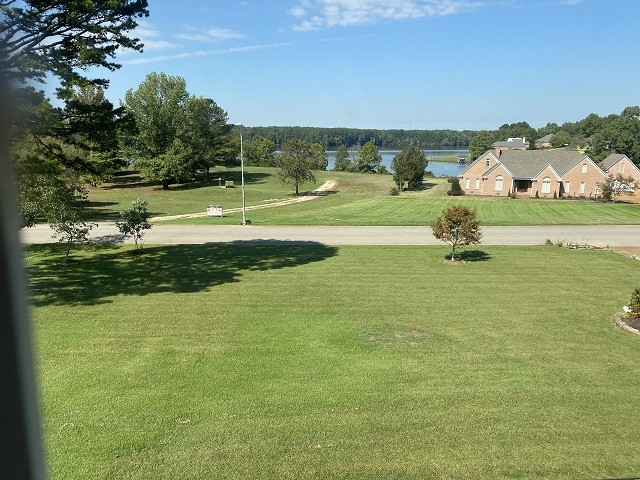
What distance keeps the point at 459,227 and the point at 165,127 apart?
132ft

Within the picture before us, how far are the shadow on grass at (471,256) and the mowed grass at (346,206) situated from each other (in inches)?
320

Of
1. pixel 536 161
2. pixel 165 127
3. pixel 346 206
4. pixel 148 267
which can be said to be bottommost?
pixel 148 267

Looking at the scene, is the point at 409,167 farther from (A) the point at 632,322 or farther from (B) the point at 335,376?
(B) the point at 335,376

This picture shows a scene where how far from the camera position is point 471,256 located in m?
19.6

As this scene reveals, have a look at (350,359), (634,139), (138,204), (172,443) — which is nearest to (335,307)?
(350,359)

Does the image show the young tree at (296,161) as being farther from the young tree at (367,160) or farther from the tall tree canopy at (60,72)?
the young tree at (367,160)

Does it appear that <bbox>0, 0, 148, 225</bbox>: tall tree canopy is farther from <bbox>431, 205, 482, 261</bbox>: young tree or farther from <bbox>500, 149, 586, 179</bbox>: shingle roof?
<bbox>500, 149, 586, 179</bbox>: shingle roof

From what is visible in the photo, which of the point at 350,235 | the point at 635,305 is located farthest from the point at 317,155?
the point at 635,305

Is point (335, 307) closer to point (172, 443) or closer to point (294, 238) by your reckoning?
point (172, 443)

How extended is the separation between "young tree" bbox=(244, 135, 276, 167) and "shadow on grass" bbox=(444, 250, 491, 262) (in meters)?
73.5

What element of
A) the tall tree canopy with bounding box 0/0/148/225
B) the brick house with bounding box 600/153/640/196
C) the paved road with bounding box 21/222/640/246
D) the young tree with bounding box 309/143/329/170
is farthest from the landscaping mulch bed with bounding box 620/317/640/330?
the brick house with bounding box 600/153/640/196

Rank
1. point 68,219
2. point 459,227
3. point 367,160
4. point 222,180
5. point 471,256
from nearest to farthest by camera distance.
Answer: point 68,219 → point 459,227 → point 471,256 → point 222,180 → point 367,160

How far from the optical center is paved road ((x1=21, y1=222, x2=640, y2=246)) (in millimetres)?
22922

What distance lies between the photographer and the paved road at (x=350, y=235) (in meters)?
22.9
